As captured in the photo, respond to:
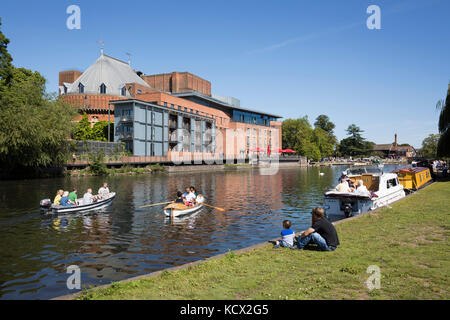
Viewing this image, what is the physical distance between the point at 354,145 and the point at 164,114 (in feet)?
452

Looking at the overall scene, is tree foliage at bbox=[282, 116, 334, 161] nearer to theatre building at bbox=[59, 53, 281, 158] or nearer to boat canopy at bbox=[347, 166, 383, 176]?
theatre building at bbox=[59, 53, 281, 158]

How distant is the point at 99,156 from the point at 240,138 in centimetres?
6248

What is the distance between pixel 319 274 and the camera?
318 inches

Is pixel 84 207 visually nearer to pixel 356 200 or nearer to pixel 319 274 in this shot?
pixel 356 200

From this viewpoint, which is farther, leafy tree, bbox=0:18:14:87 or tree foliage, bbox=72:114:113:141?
tree foliage, bbox=72:114:113:141

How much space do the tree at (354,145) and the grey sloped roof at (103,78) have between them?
427 feet

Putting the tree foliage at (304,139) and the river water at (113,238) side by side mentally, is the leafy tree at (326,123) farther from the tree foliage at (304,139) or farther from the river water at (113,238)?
the river water at (113,238)

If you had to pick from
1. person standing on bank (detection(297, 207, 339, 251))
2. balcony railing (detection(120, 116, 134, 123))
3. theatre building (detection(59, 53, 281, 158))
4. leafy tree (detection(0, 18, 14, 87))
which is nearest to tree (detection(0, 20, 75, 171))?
leafy tree (detection(0, 18, 14, 87))

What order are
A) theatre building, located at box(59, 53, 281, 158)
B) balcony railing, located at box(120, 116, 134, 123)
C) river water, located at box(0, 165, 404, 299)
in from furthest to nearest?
theatre building, located at box(59, 53, 281, 158)
balcony railing, located at box(120, 116, 134, 123)
river water, located at box(0, 165, 404, 299)

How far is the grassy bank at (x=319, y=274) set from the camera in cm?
687

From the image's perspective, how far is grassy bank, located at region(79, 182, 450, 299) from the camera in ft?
22.5

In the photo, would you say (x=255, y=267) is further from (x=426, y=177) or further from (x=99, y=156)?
(x=99, y=156)

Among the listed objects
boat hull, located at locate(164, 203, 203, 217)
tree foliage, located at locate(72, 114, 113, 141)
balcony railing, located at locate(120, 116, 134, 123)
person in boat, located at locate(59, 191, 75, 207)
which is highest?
balcony railing, located at locate(120, 116, 134, 123)

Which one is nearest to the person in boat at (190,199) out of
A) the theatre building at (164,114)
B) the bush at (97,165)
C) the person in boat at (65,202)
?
the person in boat at (65,202)
